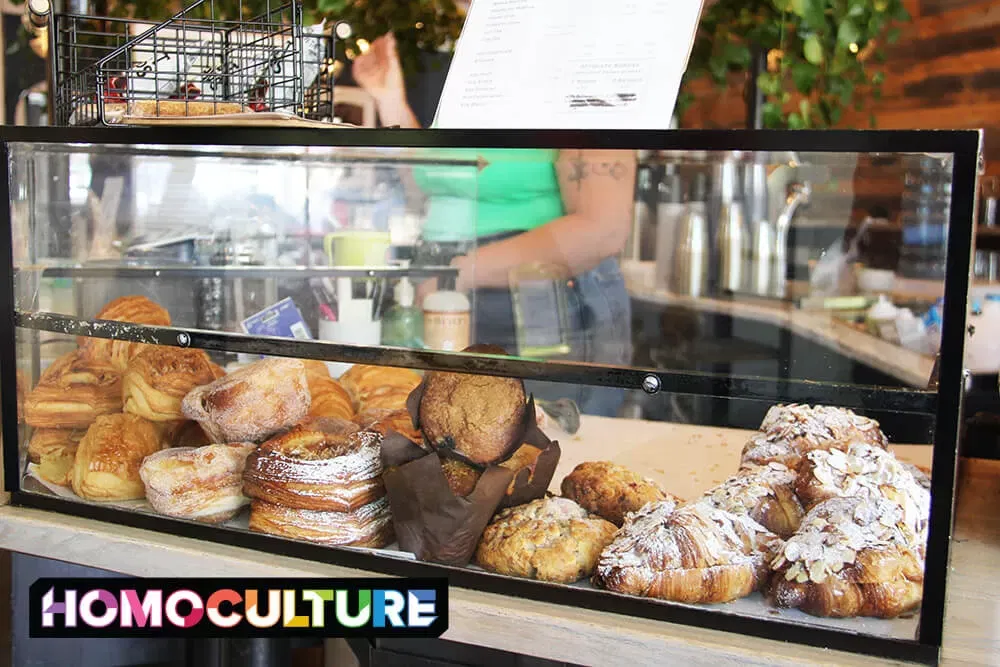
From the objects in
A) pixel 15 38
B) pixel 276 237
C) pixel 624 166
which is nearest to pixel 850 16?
pixel 624 166

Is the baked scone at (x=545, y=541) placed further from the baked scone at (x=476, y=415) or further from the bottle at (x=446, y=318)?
the bottle at (x=446, y=318)

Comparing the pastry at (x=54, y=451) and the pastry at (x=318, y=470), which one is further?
the pastry at (x=54, y=451)

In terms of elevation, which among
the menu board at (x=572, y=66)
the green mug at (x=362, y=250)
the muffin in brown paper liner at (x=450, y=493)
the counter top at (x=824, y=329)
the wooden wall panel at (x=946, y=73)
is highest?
the wooden wall panel at (x=946, y=73)

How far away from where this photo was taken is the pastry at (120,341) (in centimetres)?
139

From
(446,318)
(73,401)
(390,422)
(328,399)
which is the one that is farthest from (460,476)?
(73,401)

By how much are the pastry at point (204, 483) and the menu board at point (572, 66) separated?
502 mm

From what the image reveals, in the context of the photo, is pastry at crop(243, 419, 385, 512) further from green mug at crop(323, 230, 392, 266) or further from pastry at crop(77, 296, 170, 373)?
green mug at crop(323, 230, 392, 266)

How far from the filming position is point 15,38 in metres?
3.98

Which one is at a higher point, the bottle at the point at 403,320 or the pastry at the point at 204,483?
the bottle at the point at 403,320

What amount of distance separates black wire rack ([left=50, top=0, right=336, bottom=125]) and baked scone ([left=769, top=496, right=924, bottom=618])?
0.81 m

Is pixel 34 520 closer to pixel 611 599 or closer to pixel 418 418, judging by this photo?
pixel 418 418

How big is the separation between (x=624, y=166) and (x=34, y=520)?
1.02 metres

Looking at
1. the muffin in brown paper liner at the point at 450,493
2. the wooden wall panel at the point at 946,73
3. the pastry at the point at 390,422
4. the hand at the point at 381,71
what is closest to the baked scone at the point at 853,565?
the muffin in brown paper liner at the point at 450,493

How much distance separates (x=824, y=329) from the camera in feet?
7.20
